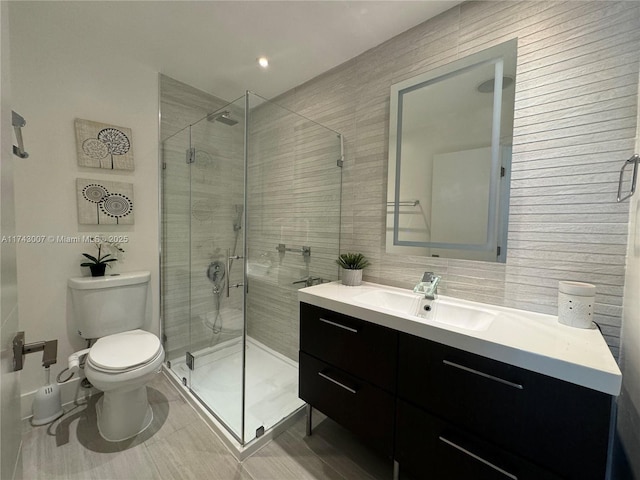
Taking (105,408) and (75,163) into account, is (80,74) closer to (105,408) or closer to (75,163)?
(75,163)

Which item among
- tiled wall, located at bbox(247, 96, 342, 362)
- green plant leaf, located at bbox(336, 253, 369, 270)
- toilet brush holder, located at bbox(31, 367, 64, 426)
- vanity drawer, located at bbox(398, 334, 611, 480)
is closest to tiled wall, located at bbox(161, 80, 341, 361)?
tiled wall, located at bbox(247, 96, 342, 362)

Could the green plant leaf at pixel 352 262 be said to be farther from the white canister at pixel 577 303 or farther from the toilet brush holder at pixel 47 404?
the toilet brush holder at pixel 47 404

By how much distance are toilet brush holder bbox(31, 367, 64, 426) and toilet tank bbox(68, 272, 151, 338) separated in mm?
329

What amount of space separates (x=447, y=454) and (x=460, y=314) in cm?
57

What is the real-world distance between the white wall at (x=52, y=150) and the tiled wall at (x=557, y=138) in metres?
2.03

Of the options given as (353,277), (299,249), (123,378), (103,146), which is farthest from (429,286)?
(103,146)

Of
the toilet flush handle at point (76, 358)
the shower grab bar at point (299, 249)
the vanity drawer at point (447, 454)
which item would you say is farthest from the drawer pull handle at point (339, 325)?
the toilet flush handle at point (76, 358)

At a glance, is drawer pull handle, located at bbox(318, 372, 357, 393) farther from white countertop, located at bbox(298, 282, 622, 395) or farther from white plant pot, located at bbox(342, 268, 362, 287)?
white plant pot, located at bbox(342, 268, 362, 287)

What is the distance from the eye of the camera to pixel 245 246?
1.59 metres

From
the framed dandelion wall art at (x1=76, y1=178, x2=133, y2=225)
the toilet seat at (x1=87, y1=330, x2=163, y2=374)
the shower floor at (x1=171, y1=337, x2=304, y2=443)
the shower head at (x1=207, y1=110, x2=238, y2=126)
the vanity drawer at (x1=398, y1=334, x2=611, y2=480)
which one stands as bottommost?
the shower floor at (x1=171, y1=337, x2=304, y2=443)

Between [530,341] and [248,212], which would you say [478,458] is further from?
[248,212]

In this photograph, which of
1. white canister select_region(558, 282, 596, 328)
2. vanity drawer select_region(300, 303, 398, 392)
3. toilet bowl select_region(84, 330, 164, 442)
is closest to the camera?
white canister select_region(558, 282, 596, 328)

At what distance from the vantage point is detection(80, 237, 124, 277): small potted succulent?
5.73 ft

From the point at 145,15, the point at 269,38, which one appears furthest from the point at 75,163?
the point at 269,38
